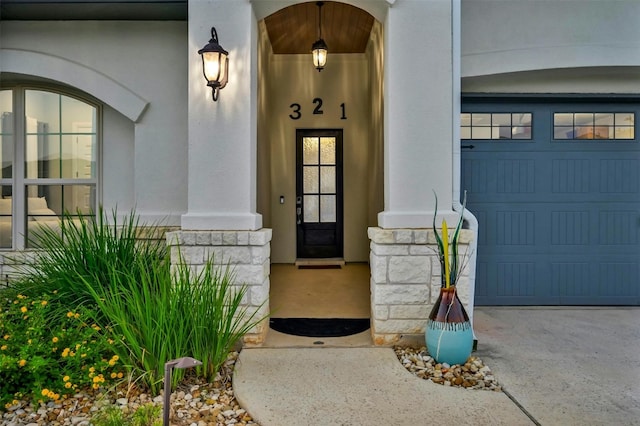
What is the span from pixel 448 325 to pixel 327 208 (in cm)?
402

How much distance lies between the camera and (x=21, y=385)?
256 cm

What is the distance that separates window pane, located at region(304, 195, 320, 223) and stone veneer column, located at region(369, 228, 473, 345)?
347 cm

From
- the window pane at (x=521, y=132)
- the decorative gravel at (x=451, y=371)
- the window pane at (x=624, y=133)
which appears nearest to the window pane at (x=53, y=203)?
the decorative gravel at (x=451, y=371)

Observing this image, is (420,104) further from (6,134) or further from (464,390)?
(6,134)

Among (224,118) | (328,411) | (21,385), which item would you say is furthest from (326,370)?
(224,118)

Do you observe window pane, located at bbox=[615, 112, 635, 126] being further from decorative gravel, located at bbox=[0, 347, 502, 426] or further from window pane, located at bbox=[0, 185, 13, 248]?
window pane, located at bbox=[0, 185, 13, 248]

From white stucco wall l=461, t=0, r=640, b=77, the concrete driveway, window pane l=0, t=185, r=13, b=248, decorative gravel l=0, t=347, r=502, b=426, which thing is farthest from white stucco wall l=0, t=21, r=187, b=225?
the concrete driveway

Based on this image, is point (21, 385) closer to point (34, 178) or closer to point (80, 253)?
point (80, 253)

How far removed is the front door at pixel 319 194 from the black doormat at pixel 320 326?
2776mm

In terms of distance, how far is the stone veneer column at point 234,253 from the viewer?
3426 millimetres

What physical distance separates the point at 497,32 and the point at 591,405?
361cm

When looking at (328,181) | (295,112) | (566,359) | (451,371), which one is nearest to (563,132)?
(566,359)

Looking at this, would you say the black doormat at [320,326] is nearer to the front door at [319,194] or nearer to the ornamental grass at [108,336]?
the ornamental grass at [108,336]

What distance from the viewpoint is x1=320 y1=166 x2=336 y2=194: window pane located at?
6859mm
